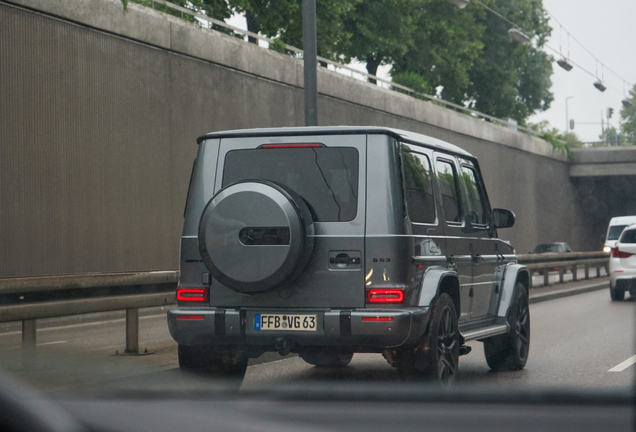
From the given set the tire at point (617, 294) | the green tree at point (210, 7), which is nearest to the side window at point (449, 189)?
the tire at point (617, 294)

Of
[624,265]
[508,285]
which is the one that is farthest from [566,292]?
[508,285]

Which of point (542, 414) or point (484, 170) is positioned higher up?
point (484, 170)

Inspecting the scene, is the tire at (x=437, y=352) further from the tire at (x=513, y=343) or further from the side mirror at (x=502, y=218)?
the side mirror at (x=502, y=218)

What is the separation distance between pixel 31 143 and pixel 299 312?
34.2ft

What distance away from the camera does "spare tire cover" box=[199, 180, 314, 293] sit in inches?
240

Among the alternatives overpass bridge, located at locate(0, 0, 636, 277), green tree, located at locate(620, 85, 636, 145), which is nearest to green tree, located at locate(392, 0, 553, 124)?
overpass bridge, located at locate(0, 0, 636, 277)

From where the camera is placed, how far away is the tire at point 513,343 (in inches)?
341

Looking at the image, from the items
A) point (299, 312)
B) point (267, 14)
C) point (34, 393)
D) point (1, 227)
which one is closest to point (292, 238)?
point (299, 312)

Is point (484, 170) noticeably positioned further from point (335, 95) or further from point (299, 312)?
point (299, 312)

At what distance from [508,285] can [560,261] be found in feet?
54.1

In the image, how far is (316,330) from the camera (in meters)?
6.22

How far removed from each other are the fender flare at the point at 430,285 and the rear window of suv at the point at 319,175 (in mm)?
742

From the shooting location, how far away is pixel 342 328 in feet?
20.2

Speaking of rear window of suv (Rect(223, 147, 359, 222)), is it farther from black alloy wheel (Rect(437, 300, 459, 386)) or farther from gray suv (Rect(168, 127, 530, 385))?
black alloy wheel (Rect(437, 300, 459, 386))
